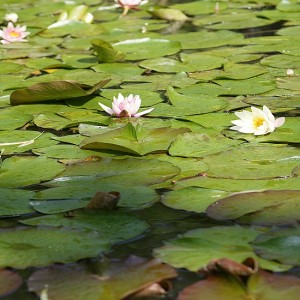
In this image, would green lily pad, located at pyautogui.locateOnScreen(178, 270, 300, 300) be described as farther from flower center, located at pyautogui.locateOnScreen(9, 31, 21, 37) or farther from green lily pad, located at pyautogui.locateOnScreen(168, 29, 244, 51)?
flower center, located at pyautogui.locateOnScreen(9, 31, 21, 37)

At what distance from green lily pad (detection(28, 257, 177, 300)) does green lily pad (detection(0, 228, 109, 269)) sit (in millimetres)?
48

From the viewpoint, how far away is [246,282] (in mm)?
1207

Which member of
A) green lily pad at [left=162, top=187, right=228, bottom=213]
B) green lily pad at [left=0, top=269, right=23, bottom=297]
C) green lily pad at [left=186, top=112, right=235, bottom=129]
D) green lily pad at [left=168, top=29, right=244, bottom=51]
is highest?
green lily pad at [left=0, top=269, right=23, bottom=297]

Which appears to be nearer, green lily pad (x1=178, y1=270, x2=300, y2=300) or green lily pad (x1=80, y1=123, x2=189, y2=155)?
green lily pad (x1=178, y1=270, x2=300, y2=300)

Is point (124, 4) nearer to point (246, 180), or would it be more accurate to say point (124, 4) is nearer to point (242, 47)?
point (242, 47)

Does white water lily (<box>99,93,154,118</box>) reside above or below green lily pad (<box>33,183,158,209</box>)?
below

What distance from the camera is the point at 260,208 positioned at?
151cm

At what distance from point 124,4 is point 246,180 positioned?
2376 millimetres

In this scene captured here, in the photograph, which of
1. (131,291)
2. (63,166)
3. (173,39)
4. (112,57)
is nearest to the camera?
(131,291)

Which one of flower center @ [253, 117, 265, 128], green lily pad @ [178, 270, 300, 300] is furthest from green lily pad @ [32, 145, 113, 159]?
green lily pad @ [178, 270, 300, 300]

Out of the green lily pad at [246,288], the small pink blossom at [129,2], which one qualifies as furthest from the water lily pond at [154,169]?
the small pink blossom at [129,2]

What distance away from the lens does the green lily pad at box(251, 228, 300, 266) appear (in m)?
1.30

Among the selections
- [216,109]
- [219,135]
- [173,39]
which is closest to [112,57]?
[173,39]

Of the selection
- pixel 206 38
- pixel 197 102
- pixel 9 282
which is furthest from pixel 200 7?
pixel 9 282
